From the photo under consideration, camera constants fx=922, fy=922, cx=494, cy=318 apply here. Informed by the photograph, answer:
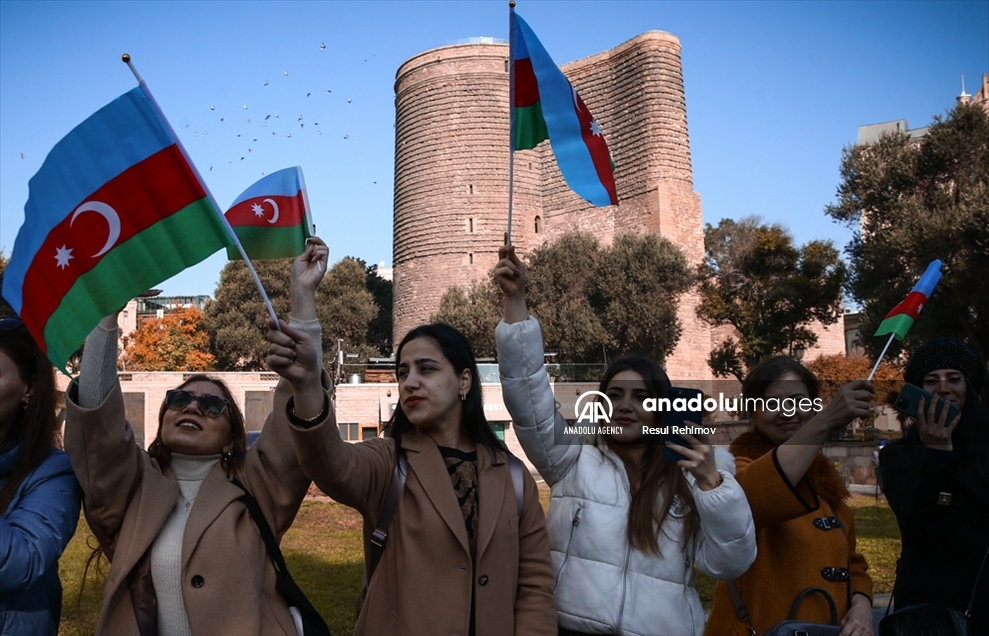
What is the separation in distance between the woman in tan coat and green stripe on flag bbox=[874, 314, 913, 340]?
105 centimetres

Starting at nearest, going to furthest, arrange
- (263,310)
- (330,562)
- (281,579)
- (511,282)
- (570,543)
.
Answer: (281,579)
(570,543)
(511,282)
(330,562)
(263,310)

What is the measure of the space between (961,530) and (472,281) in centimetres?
3244

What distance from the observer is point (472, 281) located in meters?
35.3

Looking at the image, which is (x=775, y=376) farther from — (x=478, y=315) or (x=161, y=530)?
(x=478, y=315)

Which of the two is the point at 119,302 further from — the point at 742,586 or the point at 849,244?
the point at 849,244

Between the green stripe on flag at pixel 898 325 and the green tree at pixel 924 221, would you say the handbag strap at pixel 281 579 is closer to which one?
the green stripe on flag at pixel 898 325

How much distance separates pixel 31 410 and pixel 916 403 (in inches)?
107

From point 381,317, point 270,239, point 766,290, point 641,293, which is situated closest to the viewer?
point 270,239

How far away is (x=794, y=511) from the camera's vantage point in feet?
9.18

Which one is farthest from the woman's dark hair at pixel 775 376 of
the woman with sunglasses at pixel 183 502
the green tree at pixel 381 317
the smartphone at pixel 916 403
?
the green tree at pixel 381 317

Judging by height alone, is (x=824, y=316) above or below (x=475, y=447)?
above

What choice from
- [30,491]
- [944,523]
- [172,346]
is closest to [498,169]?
[172,346]

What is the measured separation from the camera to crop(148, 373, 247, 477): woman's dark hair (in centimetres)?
274

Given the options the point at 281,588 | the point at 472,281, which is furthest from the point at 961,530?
the point at 472,281
